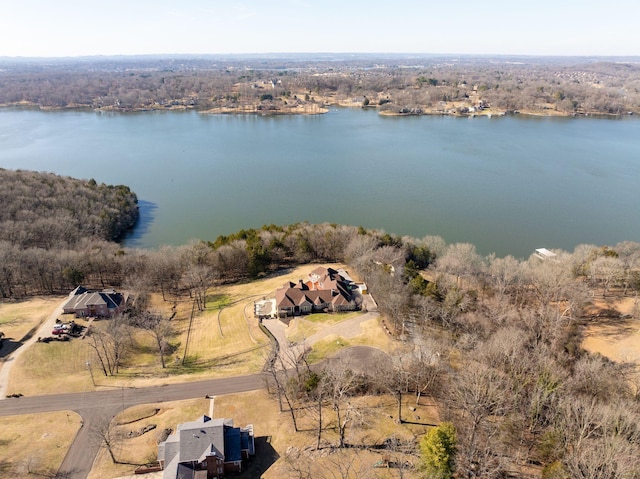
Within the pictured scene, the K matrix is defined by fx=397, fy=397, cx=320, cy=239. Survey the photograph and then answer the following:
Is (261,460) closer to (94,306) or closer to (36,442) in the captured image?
(36,442)

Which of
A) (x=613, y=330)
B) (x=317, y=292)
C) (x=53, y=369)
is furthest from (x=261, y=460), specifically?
(x=613, y=330)

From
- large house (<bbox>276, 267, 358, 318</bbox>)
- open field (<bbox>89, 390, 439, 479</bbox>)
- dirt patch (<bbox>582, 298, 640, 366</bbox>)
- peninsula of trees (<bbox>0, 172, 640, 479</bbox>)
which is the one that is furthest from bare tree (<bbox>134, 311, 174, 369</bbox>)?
dirt patch (<bbox>582, 298, 640, 366</bbox>)

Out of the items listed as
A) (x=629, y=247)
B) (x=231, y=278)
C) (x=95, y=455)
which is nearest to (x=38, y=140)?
(x=231, y=278)

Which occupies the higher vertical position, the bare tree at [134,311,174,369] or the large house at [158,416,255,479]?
the large house at [158,416,255,479]

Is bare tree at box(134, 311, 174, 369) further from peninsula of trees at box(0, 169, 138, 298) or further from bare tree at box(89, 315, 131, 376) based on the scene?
peninsula of trees at box(0, 169, 138, 298)

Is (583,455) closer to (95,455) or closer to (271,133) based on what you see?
(95,455)

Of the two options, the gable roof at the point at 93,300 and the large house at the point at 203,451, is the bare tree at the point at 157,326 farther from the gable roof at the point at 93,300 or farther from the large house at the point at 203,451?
the large house at the point at 203,451

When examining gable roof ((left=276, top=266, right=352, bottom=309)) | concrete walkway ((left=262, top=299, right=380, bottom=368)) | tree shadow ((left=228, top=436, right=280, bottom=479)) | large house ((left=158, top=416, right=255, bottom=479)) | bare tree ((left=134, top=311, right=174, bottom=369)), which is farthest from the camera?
gable roof ((left=276, top=266, right=352, bottom=309))
